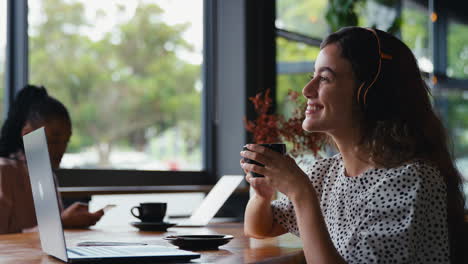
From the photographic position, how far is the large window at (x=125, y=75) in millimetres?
3312

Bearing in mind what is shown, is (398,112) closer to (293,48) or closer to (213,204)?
(213,204)

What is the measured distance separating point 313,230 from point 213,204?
3.17 ft

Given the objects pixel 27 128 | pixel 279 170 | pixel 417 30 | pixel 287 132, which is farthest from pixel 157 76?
pixel 417 30

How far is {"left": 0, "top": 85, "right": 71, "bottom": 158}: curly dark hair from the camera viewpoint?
7.90 feet

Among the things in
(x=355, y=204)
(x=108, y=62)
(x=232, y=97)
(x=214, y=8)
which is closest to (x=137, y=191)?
(x=108, y=62)

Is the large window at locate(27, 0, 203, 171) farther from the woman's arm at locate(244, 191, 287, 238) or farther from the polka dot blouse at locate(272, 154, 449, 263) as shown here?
the polka dot blouse at locate(272, 154, 449, 263)

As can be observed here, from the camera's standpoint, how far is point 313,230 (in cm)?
135

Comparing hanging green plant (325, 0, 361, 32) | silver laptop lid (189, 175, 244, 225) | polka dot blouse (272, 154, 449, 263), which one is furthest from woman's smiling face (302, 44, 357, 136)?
hanging green plant (325, 0, 361, 32)

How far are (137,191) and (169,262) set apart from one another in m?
2.14

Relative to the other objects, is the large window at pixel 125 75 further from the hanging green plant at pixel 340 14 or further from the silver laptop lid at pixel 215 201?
the silver laptop lid at pixel 215 201

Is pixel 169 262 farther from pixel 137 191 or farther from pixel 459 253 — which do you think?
pixel 137 191

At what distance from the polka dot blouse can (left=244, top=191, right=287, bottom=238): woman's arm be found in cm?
27

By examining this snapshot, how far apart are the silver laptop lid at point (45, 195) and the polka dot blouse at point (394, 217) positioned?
612mm

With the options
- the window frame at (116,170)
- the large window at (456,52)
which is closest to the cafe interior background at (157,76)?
the window frame at (116,170)
